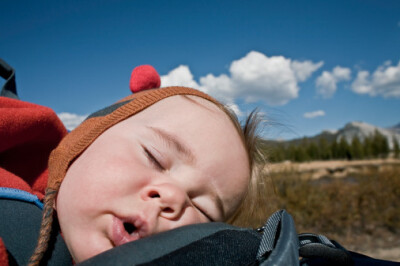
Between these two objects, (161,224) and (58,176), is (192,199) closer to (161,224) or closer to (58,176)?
(161,224)

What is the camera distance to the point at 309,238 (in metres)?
0.86

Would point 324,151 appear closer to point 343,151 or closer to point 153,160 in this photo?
point 343,151

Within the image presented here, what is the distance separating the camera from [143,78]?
63.7 inches

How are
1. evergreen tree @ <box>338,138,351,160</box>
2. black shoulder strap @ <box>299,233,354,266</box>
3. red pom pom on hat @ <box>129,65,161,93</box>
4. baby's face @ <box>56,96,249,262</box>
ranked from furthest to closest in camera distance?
evergreen tree @ <box>338,138,351,160</box>, red pom pom on hat @ <box>129,65,161,93</box>, baby's face @ <box>56,96,249,262</box>, black shoulder strap @ <box>299,233,354,266</box>

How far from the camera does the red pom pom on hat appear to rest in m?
1.61

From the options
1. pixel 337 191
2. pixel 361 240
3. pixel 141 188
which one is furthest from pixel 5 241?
pixel 337 191

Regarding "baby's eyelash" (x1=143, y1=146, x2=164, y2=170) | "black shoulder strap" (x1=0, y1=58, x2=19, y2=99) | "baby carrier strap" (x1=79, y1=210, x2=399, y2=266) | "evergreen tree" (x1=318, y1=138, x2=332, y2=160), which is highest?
"black shoulder strap" (x1=0, y1=58, x2=19, y2=99)

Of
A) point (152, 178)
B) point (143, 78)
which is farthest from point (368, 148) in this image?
point (152, 178)

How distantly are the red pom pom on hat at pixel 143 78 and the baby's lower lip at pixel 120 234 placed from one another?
951 mm

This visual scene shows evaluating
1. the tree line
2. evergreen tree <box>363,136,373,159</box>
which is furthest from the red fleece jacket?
evergreen tree <box>363,136,373,159</box>

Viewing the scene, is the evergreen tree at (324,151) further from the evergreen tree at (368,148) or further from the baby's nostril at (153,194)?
the baby's nostril at (153,194)

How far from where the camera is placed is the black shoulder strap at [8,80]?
1461 mm

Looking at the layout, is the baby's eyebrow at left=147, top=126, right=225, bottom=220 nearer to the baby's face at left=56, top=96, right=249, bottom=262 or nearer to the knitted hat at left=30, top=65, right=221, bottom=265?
the baby's face at left=56, top=96, right=249, bottom=262

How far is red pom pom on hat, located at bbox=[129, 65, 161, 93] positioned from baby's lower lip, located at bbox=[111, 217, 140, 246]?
95cm
